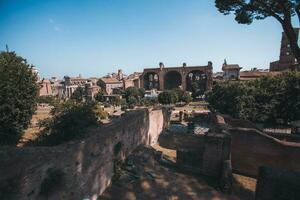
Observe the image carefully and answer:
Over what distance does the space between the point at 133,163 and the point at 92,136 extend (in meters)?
3.67

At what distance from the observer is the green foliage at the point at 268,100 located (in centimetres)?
1858

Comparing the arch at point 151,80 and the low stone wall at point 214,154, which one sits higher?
the arch at point 151,80

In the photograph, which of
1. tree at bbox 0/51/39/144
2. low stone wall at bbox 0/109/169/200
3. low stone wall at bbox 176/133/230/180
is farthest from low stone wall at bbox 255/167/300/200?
tree at bbox 0/51/39/144

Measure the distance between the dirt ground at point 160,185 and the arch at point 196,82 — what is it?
47.8 meters

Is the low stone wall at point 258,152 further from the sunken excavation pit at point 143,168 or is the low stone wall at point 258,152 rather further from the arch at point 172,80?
the arch at point 172,80

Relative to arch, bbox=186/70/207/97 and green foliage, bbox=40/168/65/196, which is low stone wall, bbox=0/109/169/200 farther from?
arch, bbox=186/70/207/97

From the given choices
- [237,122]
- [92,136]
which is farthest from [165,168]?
[237,122]

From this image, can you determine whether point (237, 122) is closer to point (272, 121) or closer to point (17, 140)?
point (272, 121)

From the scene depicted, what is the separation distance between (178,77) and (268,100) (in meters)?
49.1

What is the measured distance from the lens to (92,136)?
7.46 m

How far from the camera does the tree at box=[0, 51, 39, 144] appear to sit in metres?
13.0

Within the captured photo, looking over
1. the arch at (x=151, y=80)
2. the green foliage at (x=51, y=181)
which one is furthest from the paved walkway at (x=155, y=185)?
the arch at (x=151, y=80)

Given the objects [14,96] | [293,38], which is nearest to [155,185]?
[293,38]

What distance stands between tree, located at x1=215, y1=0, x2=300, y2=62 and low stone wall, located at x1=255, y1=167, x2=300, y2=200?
501 cm
